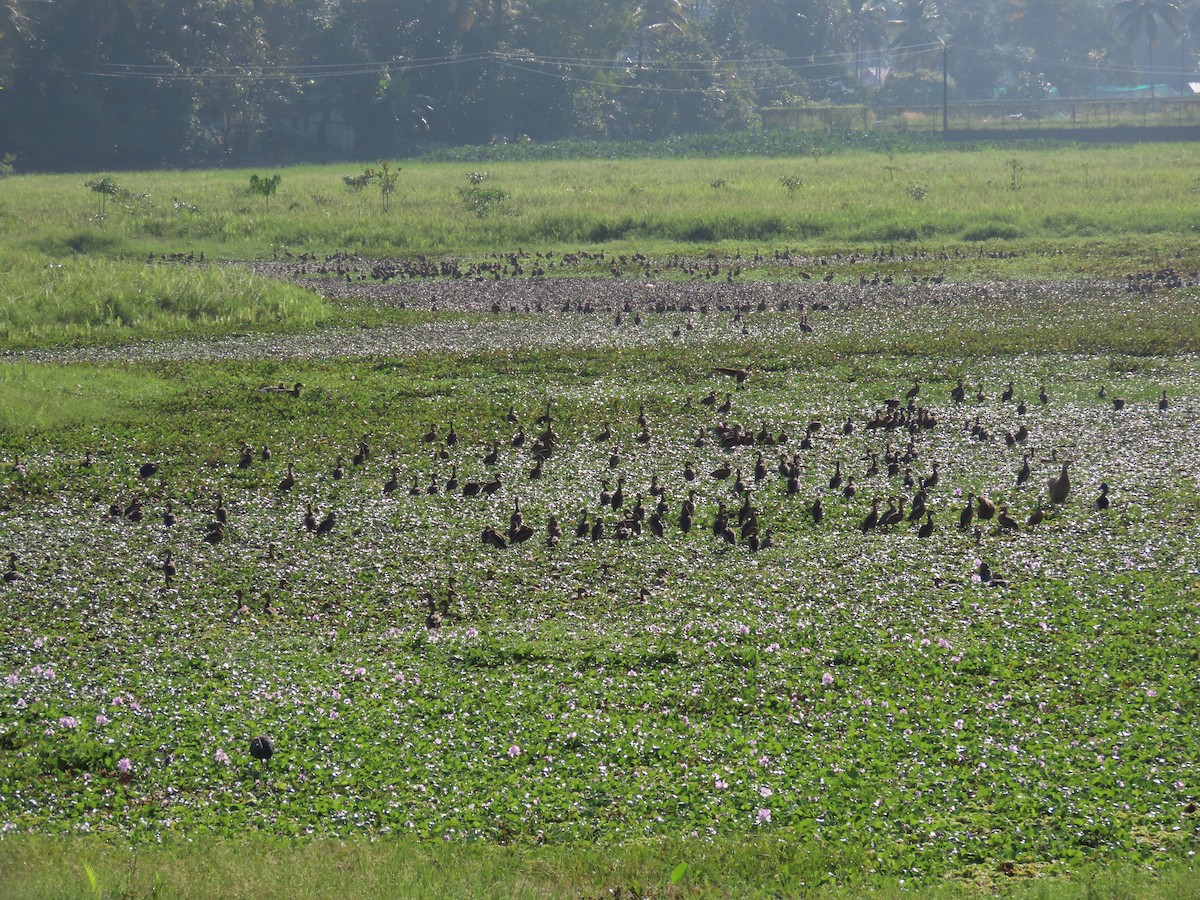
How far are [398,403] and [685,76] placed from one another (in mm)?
80397

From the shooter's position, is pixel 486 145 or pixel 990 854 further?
pixel 486 145

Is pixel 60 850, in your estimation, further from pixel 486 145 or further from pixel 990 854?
pixel 486 145

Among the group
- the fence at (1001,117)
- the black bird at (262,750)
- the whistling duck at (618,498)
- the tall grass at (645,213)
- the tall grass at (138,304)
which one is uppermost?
the fence at (1001,117)

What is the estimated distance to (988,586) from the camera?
1141cm

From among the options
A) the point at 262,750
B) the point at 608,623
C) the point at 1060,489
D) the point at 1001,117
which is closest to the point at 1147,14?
the point at 1001,117

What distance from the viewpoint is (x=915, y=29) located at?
125188 millimetres

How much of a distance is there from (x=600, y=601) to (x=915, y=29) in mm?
124036

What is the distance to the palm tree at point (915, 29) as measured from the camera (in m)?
124

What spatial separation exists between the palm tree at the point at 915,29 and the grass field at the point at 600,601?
105 metres

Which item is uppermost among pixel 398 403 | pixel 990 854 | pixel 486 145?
pixel 486 145

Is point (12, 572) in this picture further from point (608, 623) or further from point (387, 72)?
point (387, 72)

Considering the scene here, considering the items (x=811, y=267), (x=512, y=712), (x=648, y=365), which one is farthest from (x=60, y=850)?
(x=811, y=267)

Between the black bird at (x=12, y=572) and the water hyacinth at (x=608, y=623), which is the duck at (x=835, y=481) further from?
the black bird at (x=12, y=572)

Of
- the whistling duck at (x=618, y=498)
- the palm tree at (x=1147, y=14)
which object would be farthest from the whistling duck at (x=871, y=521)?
the palm tree at (x=1147, y=14)
